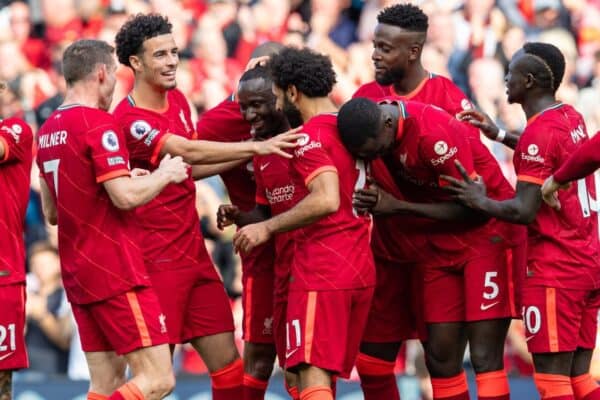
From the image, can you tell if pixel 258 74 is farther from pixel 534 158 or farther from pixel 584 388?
pixel 584 388

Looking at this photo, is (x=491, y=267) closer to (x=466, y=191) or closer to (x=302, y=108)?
(x=466, y=191)

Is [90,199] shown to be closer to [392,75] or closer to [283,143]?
[283,143]

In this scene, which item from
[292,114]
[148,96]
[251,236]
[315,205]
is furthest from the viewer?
[148,96]

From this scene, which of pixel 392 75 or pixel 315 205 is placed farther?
pixel 392 75

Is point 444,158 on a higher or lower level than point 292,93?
lower

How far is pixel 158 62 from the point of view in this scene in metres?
8.66

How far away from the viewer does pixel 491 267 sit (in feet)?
28.0

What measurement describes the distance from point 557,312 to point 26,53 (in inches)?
234

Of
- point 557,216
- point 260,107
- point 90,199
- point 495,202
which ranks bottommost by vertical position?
point 557,216

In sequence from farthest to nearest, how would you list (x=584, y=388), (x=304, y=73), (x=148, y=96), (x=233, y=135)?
(x=233, y=135), (x=148, y=96), (x=584, y=388), (x=304, y=73)

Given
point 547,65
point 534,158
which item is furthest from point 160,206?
point 547,65

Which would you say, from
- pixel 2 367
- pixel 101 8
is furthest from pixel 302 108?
pixel 101 8

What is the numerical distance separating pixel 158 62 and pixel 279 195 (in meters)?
1.08

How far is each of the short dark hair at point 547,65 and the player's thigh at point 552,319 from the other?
1212mm
